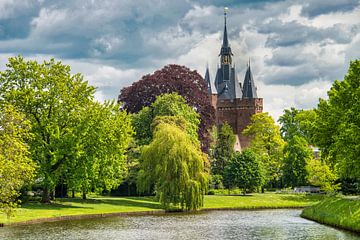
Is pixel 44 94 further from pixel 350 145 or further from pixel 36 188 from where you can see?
pixel 350 145

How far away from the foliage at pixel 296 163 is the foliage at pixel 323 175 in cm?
444

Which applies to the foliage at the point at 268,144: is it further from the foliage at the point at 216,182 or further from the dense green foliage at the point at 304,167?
the foliage at the point at 216,182

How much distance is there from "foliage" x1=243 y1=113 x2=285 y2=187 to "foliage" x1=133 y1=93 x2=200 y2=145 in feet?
89.0

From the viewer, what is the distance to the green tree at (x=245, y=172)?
7312 cm

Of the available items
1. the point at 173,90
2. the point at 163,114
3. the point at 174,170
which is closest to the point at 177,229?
the point at 174,170

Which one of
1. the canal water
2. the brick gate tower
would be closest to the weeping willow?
the canal water

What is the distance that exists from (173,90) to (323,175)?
2028 centimetres

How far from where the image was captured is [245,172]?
72.8 m

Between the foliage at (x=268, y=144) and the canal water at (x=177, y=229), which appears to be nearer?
the canal water at (x=177, y=229)

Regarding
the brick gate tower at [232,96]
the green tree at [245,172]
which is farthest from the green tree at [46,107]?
the brick gate tower at [232,96]

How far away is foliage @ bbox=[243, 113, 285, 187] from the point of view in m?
89.8

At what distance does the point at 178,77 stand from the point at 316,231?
42.2 m

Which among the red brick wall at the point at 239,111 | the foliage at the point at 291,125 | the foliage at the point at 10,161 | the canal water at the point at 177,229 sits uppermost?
the red brick wall at the point at 239,111

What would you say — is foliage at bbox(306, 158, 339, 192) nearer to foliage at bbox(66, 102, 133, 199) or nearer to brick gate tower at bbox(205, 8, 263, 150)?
foliage at bbox(66, 102, 133, 199)
